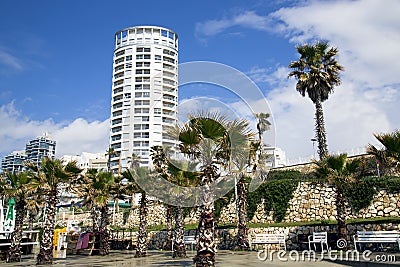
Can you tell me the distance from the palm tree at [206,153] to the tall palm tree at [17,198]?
32.9 ft

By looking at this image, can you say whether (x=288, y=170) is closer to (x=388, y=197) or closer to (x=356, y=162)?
(x=388, y=197)

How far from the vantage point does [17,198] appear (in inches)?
709

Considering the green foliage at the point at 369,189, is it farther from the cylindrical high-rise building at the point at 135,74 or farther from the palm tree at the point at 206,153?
the cylindrical high-rise building at the point at 135,74

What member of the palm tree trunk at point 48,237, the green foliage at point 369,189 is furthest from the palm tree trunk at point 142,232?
the green foliage at point 369,189

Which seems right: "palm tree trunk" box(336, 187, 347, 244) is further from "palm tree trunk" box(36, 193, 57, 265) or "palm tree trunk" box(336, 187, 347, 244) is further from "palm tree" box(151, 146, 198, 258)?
"palm tree trunk" box(36, 193, 57, 265)

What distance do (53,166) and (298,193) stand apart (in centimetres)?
1653

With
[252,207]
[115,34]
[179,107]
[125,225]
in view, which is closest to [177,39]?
[115,34]

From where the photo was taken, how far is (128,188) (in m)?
20.2

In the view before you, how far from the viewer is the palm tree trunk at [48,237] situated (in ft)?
52.4

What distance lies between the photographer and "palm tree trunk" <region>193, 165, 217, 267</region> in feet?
34.8

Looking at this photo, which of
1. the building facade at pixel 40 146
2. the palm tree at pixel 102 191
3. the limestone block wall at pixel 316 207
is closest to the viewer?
the palm tree at pixel 102 191

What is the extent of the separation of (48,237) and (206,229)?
9.11 meters

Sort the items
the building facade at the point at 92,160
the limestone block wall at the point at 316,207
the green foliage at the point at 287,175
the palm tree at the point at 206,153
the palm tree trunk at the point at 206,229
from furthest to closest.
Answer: the building facade at the point at 92,160 → the green foliage at the point at 287,175 → the limestone block wall at the point at 316,207 → the palm tree at the point at 206,153 → the palm tree trunk at the point at 206,229

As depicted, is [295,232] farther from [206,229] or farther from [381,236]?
[206,229]
